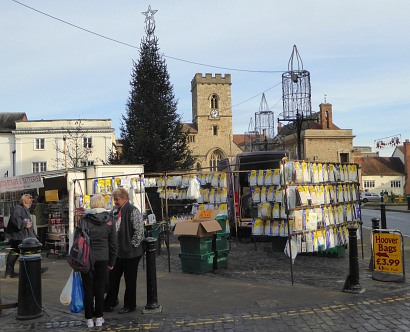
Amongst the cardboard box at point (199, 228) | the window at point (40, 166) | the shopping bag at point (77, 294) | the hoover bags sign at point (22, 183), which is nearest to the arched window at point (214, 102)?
the window at point (40, 166)

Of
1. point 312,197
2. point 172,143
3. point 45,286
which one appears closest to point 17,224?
point 45,286

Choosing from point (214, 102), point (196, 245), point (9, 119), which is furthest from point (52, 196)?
point (214, 102)

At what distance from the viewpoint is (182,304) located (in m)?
6.69

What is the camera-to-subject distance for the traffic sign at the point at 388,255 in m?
7.82

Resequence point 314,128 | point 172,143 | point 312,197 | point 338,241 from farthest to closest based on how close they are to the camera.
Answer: point 314,128 < point 172,143 < point 338,241 < point 312,197

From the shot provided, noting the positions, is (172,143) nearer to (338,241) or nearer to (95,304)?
(338,241)

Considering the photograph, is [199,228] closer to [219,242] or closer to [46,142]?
[219,242]

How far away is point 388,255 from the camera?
7969mm

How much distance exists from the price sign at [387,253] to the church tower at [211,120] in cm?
6372

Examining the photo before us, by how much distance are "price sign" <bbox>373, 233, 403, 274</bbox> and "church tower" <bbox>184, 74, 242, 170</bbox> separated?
2509 inches

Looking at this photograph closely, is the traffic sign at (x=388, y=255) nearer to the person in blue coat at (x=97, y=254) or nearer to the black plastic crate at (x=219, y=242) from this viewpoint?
the black plastic crate at (x=219, y=242)

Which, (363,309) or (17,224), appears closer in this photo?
(363,309)

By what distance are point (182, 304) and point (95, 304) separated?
1.54 m

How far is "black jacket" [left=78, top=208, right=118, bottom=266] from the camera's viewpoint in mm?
5586
